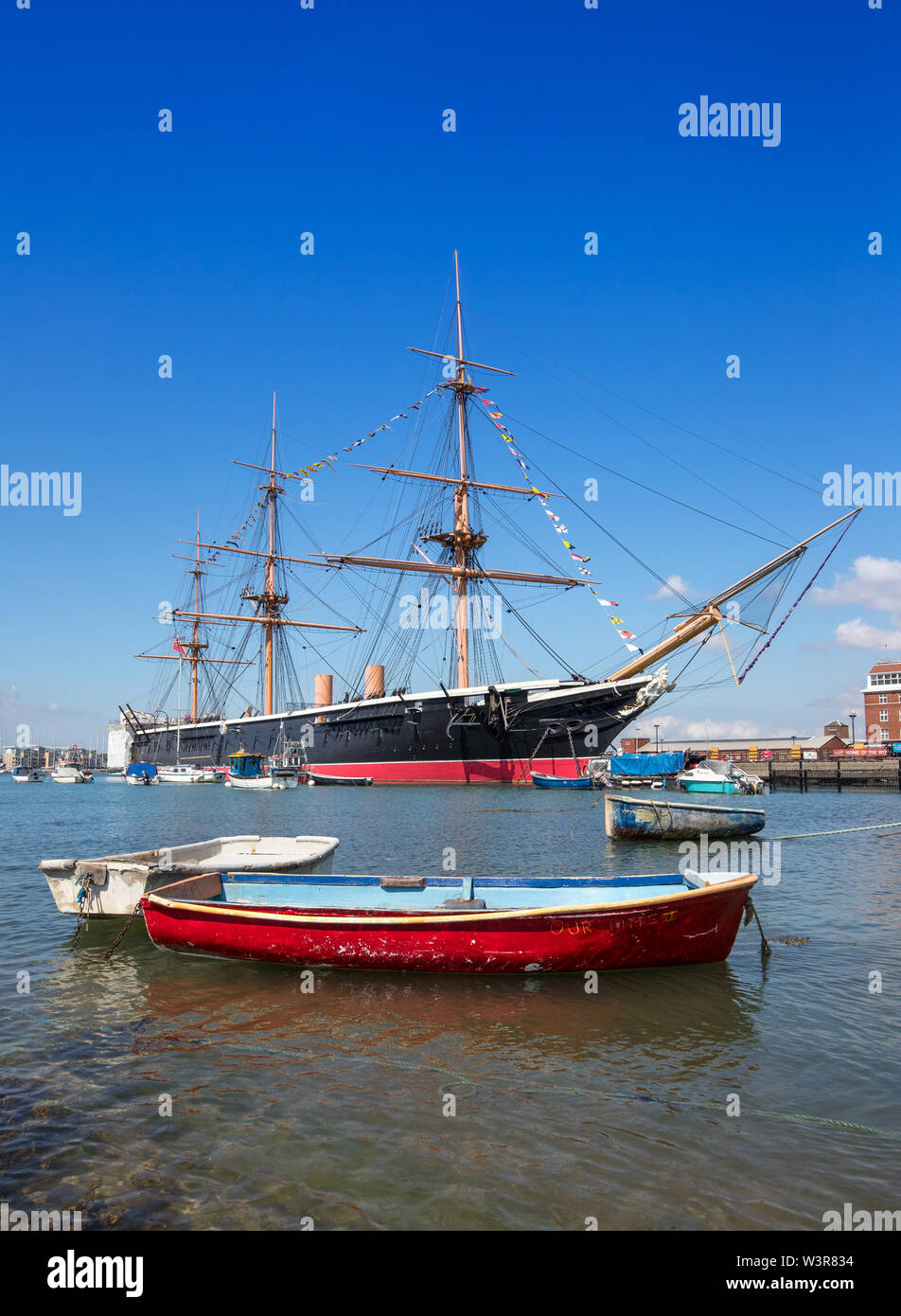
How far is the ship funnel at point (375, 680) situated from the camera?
241 ft

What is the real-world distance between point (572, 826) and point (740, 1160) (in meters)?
23.2

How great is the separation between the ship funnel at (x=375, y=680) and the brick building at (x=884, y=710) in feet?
189

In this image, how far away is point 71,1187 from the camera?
5367 millimetres

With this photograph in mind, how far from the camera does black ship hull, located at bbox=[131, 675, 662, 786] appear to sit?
176 feet

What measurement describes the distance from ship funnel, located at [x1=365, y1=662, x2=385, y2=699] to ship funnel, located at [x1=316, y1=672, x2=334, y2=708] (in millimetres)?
8159

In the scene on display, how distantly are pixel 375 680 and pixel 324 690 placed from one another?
9.50 meters

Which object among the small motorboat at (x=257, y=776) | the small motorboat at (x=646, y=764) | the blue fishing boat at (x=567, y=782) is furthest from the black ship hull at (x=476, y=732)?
the small motorboat at (x=257, y=776)

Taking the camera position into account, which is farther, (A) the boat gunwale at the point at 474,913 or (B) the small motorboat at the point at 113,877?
(B) the small motorboat at the point at 113,877

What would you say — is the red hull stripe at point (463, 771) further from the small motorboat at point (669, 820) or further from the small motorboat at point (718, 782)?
the small motorboat at point (669, 820)

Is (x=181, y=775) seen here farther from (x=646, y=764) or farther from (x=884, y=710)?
(x=884, y=710)

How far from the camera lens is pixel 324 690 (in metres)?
81.2

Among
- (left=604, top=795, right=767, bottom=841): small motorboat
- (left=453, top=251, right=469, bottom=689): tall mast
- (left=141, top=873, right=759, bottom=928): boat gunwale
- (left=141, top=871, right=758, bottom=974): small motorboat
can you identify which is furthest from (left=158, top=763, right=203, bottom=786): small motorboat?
(left=141, top=873, right=759, bottom=928): boat gunwale
